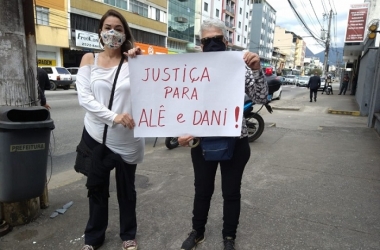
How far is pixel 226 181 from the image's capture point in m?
2.29

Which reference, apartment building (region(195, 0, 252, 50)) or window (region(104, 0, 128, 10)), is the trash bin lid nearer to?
window (region(104, 0, 128, 10))

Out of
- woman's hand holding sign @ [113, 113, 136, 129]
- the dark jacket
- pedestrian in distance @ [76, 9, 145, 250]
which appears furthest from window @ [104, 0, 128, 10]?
woman's hand holding sign @ [113, 113, 136, 129]

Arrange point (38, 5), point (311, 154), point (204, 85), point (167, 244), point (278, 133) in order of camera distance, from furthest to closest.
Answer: point (38, 5)
point (278, 133)
point (311, 154)
point (167, 244)
point (204, 85)

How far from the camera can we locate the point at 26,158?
8.13ft

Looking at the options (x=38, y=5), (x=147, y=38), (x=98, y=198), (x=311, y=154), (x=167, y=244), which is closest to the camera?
(x=98, y=198)

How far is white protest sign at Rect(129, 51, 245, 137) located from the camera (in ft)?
6.86

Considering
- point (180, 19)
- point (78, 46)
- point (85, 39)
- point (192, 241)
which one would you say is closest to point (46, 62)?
point (78, 46)

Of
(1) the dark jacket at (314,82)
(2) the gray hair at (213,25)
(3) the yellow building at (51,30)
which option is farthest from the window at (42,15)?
(2) the gray hair at (213,25)

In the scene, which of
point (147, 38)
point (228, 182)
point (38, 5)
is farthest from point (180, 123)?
point (147, 38)

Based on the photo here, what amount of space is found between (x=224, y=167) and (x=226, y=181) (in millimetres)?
114

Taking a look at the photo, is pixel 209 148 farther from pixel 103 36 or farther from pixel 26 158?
pixel 26 158

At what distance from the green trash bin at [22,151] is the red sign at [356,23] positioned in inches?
692

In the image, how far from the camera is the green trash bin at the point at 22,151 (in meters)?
2.37

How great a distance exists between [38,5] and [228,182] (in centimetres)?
2446
